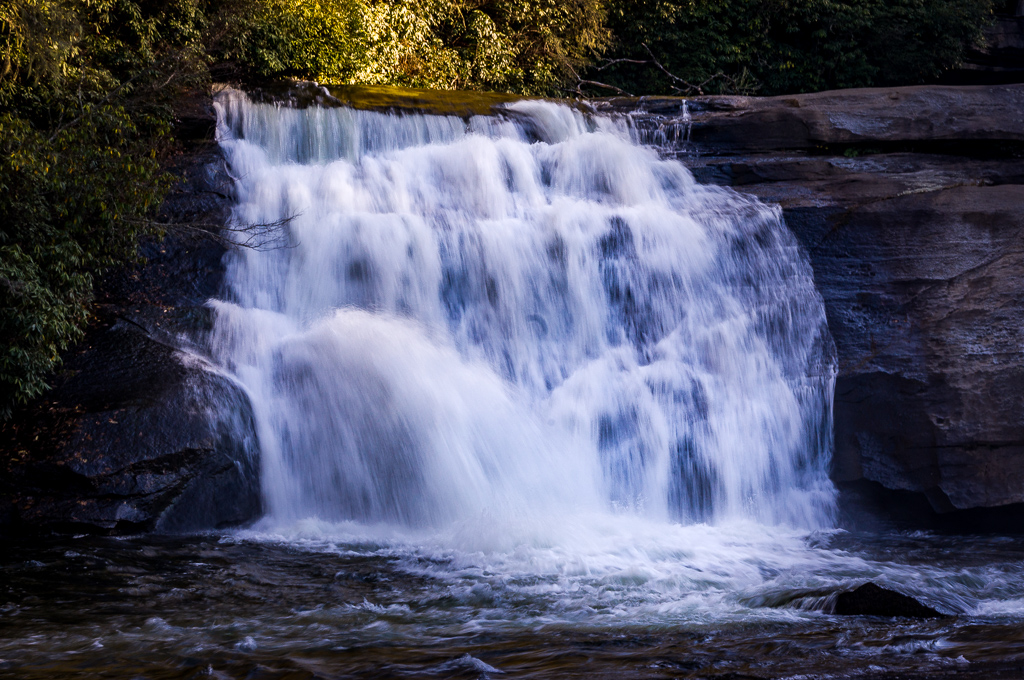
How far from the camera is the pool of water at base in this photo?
4.64 metres

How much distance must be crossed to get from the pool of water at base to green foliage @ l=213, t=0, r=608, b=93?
10042 millimetres

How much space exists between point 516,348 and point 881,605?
5.58 meters

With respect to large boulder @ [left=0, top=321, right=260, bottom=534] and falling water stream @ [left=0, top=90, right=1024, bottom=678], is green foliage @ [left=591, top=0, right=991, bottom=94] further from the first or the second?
large boulder @ [left=0, top=321, right=260, bottom=534]

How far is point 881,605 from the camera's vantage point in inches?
224

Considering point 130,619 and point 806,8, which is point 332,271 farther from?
point 806,8

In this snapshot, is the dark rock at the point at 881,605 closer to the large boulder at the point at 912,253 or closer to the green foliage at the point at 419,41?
the large boulder at the point at 912,253

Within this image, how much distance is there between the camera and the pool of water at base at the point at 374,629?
4.64m

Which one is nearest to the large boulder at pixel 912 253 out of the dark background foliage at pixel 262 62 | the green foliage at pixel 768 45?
the dark background foliage at pixel 262 62

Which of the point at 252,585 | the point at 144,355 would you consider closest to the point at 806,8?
the point at 144,355

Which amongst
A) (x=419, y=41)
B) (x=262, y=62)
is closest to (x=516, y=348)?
(x=262, y=62)

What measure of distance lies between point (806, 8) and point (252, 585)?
20.9 meters

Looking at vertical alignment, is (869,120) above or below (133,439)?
above

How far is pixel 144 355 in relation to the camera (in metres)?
8.88

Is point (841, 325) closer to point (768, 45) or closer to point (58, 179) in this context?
point (58, 179)
